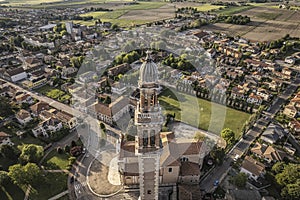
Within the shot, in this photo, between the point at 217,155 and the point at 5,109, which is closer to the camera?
the point at 217,155

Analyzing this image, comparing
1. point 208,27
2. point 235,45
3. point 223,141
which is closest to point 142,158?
point 223,141

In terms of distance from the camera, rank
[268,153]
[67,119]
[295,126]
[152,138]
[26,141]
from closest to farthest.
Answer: [152,138] → [268,153] → [26,141] → [295,126] → [67,119]

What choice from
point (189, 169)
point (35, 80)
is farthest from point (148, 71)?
point (35, 80)

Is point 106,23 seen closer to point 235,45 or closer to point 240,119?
point 235,45

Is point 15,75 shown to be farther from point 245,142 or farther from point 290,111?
point 290,111

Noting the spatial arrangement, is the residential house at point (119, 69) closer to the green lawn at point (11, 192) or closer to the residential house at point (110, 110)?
the residential house at point (110, 110)

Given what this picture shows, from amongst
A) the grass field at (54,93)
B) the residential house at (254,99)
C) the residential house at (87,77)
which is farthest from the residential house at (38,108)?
the residential house at (254,99)
